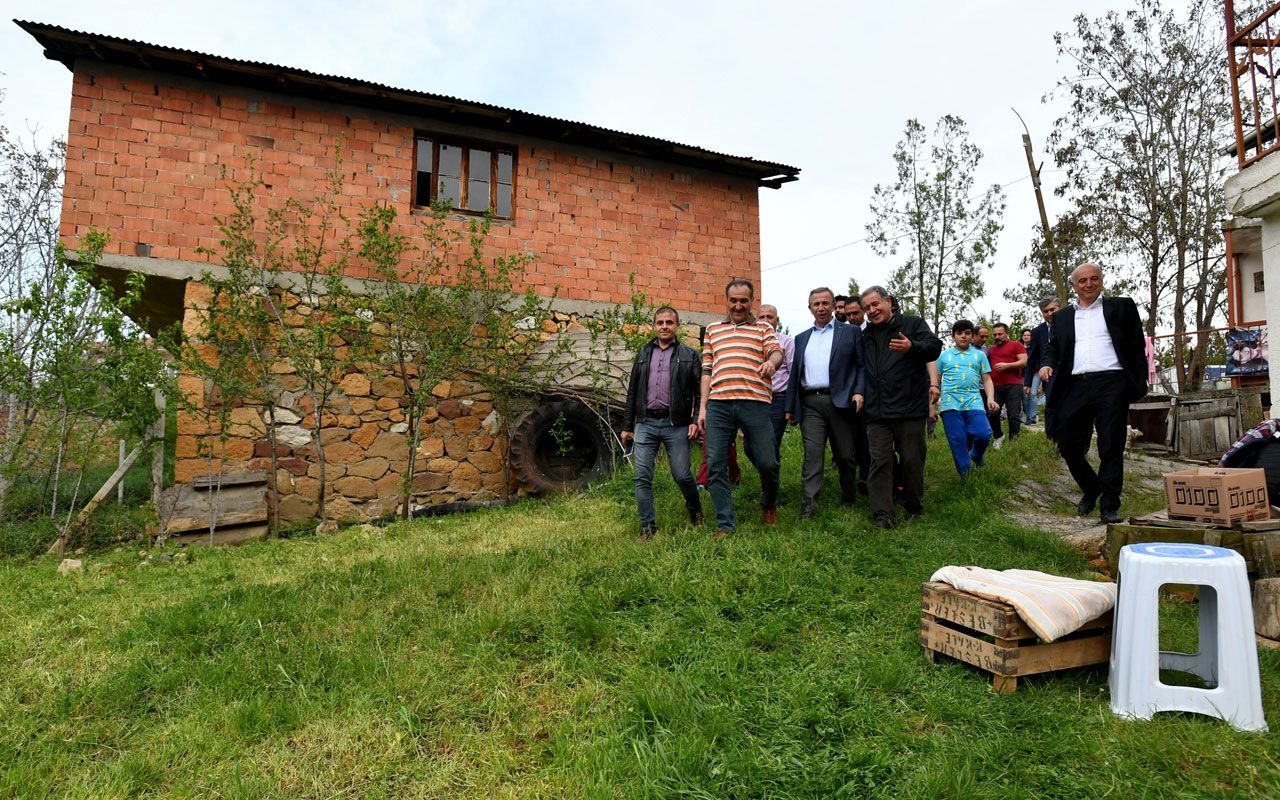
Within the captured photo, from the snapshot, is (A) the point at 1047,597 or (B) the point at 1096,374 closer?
(A) the point at 1047,597

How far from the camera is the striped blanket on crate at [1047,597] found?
2.42 meters

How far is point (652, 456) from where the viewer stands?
480cm

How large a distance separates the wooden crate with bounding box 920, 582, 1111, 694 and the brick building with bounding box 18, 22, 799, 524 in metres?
6.38

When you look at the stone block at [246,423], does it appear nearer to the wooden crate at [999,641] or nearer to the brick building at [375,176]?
the brick building at [375,176]

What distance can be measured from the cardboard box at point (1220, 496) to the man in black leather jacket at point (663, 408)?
2745mm

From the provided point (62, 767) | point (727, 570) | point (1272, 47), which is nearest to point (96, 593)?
point (62, 767)

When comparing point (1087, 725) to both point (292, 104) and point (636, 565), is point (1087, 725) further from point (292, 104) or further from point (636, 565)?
point (292, 104)

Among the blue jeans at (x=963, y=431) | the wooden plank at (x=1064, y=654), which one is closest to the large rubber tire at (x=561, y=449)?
the blue jeans at (x=963, y=431)

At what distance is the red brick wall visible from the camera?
6918 mm

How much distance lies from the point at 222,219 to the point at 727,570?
22.2 feet

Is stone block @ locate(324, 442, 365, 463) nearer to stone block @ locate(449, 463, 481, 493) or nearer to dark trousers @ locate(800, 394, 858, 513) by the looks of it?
stone block @ locate(449, 463, 481, 493)

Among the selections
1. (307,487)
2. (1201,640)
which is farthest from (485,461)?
(1201,640)

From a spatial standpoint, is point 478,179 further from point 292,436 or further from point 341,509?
point 341,509

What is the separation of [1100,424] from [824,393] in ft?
5.91
